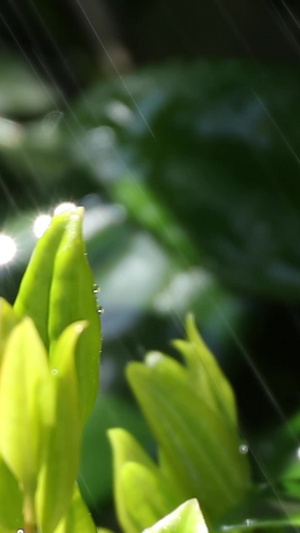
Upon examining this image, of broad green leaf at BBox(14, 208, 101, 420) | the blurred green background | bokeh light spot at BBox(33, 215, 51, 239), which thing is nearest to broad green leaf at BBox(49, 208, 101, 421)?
broad green leaf at BBox(14, 208, 101, 420)

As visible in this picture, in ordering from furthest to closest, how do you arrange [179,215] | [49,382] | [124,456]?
1. [179,215]
2. [124,456]
3. [49,382]

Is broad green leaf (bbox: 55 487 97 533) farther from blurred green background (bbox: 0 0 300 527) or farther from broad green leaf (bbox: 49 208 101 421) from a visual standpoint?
blurred green background (bbox: 0 0 300 527)

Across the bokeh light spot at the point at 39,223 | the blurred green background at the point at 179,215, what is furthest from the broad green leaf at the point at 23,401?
the bokeh light spot at the point at 39,223

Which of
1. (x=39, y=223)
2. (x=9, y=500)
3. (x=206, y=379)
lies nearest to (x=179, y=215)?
(x=39, y=223)

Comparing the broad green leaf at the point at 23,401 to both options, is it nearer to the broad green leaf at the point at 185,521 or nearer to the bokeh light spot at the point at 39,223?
the broad green leaf at the point at 185,521

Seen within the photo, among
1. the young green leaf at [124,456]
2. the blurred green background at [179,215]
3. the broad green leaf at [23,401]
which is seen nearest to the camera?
the broad green leaf at [23,401]

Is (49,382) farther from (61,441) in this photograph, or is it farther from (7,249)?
(7,249)

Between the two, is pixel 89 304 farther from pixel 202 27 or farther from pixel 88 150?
pixel 202 27

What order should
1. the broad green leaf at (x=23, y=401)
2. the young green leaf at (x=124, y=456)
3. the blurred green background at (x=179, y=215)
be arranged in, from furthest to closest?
the blurred green background at (x=179, y=215), the young green leaf at (x=124, y=456), the broad green leaf at (x=23, y=401)
